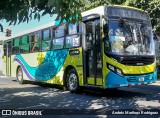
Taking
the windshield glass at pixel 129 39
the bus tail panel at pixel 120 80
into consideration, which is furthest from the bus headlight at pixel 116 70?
the windshield glass at pixel 129 39

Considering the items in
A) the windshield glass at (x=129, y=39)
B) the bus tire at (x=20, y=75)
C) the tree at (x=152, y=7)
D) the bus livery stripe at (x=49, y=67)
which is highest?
the tree at (x=152, y=7)

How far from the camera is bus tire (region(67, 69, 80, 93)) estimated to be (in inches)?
500

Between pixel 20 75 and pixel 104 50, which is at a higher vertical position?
pixel 104 50

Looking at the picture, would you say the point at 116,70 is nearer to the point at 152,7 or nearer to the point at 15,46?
the point at 15,46

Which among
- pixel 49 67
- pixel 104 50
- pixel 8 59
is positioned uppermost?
pixel 104 50

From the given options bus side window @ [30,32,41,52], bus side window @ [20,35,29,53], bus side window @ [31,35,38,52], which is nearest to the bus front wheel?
bus side window @ [20,35,29,53]

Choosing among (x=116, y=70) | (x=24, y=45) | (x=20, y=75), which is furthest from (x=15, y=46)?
(x=116, y=70)

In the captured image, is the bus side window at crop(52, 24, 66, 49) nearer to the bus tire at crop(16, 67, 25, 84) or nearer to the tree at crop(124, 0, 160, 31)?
the bus tire at crop(16, 67, 25, 84)

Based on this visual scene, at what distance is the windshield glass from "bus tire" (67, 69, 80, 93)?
2485 mm

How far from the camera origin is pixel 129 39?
444 inches

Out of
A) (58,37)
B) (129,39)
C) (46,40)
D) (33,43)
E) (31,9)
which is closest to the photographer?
(31,9)

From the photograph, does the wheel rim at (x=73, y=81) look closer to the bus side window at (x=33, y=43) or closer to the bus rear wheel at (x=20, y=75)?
the bus side window at (x=33, y=43)

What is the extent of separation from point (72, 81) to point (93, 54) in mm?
1972

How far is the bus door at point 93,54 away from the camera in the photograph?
1133 cm
